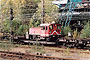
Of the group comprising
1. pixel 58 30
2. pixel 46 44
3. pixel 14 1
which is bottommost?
pixel 46 44

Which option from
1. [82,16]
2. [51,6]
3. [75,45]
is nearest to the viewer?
[75,45]

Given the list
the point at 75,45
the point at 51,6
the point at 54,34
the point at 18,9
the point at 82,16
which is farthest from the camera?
the point at 18,9

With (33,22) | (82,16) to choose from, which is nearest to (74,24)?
(82,16)

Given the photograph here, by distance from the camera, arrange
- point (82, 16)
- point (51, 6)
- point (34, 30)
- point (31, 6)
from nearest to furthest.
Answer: point (34, 30), point (82, 16), point (51, 6), point (31, 6)

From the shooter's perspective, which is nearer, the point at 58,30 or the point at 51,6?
the point at 58,30

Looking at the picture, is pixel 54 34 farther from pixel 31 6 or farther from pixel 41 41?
pixel 31 6

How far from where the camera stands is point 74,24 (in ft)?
102

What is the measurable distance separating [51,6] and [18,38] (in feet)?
42.9

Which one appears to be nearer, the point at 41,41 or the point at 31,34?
the point at 41,41

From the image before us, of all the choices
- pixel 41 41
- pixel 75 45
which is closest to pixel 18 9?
pixel 41 41

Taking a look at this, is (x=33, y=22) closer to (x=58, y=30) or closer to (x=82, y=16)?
(x=82, y=16)

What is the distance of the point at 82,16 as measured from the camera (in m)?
30.2

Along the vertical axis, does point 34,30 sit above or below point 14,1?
below

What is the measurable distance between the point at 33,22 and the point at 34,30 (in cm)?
1231
